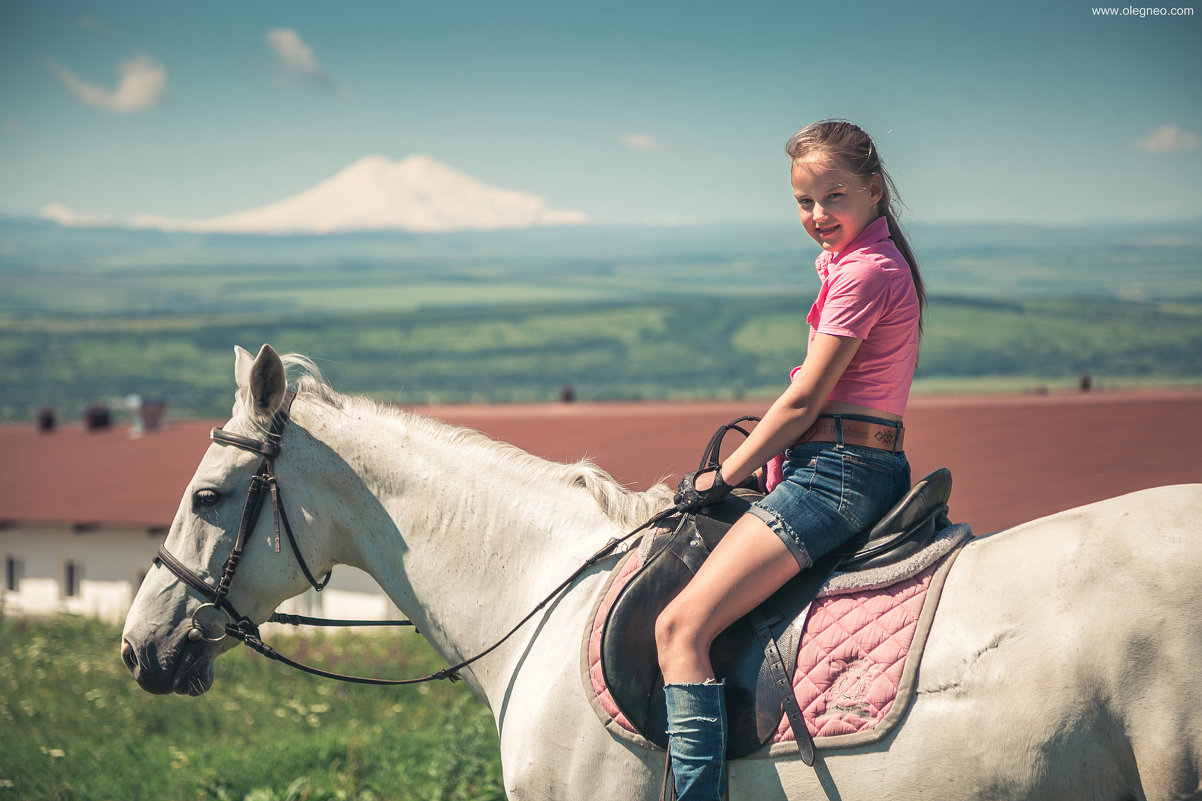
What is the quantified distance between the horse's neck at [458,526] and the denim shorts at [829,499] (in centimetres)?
80

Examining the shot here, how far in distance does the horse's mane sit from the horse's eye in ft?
1.68

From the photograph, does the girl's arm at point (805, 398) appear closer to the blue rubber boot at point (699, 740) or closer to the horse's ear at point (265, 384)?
the blue rubber boot at point (699, 740)

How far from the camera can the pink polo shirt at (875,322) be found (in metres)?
3.09

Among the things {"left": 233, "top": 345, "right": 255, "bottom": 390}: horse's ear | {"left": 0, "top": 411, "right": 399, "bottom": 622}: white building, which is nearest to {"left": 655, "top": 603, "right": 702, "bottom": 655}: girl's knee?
{"left": 233, "top": 345, "right": 255, "bottom": 390}: horse's ear

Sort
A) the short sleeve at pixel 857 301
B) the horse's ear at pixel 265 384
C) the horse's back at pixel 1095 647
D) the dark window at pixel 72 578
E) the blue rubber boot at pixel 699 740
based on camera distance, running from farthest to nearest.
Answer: the dark window at pixel 72 578 → the horse's ear at pixel 265 384 → the short sleeve at pixel 857 301 → the blue rubber boot at pixel 699 740 → the horse's back at pixel 1095 647

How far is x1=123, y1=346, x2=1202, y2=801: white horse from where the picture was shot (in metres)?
2.65

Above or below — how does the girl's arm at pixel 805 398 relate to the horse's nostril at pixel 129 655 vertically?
above

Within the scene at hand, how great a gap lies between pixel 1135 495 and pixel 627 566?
5.49ft

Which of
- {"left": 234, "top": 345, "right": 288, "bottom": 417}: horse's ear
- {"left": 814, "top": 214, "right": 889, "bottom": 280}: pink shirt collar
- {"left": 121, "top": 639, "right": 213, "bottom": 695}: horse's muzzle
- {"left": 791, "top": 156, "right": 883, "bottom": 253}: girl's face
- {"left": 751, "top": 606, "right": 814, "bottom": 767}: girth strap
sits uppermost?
{"left": 791, "top": 156, "right": 883, "bottom": 253}: girl's face

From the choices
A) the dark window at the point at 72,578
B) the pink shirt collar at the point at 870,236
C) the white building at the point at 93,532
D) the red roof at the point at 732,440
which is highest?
the pink shirt collar at the point at 870,236

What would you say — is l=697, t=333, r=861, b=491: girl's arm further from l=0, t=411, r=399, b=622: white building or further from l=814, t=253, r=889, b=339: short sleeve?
l=0, t=411, r=399, b=622: white building

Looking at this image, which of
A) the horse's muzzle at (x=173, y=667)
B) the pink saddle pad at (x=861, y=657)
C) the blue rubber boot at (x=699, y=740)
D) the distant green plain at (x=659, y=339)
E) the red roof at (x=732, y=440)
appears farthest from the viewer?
the distant green plain at (x=659, y=339)

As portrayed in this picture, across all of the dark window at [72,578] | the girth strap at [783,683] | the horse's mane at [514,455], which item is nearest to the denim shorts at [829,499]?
the girth strap at [783,683]

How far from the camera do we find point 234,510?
3.67 m
